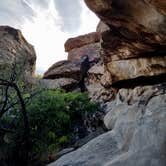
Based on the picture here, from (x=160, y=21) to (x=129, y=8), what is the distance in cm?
129

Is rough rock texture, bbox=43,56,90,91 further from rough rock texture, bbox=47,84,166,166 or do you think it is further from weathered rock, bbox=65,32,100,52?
rough rock texture, bbox=47,84,166,166

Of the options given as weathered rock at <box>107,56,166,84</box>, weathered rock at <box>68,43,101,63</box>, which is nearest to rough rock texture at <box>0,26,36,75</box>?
weathered rock at <box>68,43,101,63</box>

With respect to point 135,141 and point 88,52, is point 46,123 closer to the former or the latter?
point 135,141

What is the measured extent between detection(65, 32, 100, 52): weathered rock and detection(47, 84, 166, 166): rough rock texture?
20.3 meters

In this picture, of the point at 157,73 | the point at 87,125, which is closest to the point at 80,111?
the point at 87,125

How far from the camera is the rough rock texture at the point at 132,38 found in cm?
1191

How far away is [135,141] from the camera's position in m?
9.71

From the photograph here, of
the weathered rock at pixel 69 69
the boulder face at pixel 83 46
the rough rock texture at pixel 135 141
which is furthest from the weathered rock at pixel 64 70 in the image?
the rough rock texture at pixel 135 141

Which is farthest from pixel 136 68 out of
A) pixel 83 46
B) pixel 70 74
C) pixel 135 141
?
pixel 83 46

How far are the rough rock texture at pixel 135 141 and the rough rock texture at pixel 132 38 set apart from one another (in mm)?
2341

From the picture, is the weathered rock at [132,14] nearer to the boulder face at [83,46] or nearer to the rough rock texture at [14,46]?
the rough rock texture at [14,46]

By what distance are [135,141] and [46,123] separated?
649 cm

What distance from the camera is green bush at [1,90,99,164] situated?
14.3 meters

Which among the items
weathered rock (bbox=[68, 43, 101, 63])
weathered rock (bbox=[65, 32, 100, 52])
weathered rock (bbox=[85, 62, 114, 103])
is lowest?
weathered rock (bbox=[85, 62, 114, 103])
